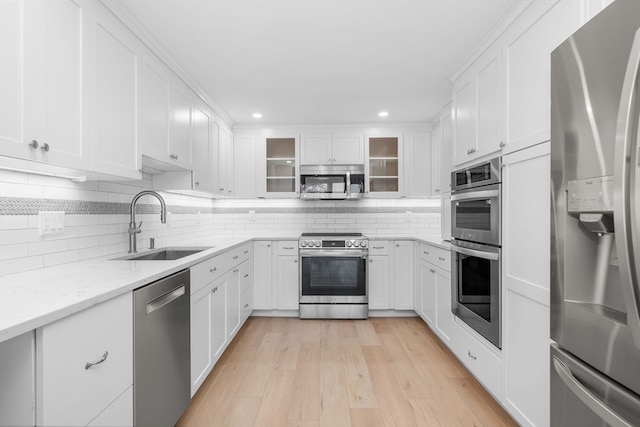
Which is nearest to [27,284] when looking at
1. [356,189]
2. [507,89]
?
[507,89]

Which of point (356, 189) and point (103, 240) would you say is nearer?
point (103, 240)

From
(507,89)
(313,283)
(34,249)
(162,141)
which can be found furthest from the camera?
(313,283)

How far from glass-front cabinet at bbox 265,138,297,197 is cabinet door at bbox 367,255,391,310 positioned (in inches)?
53.4

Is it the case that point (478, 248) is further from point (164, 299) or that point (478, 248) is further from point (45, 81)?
point (45, 81)

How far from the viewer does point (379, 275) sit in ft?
11.9

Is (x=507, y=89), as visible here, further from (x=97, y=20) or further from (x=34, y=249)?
(x=34, y=249)

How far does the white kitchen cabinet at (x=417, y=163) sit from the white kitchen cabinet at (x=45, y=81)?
3.30 meters

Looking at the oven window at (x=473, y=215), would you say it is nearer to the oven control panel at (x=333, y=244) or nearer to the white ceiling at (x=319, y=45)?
the white ceiling at (x=319, y=45)

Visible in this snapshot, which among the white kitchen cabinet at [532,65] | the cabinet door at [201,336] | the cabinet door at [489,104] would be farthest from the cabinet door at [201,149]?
the white kitchen cabinet at [532,65]

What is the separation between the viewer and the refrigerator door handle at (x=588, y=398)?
2.81 ft

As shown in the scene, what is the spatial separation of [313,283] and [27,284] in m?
2.64

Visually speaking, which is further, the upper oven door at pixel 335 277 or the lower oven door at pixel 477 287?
the upper oven door at pixel 335 277

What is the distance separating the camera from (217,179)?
337cm

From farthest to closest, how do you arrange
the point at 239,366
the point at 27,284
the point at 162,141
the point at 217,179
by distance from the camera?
the point at 217,179 → the point at 239,366 → the point at 162,141 → the point at 27,284
